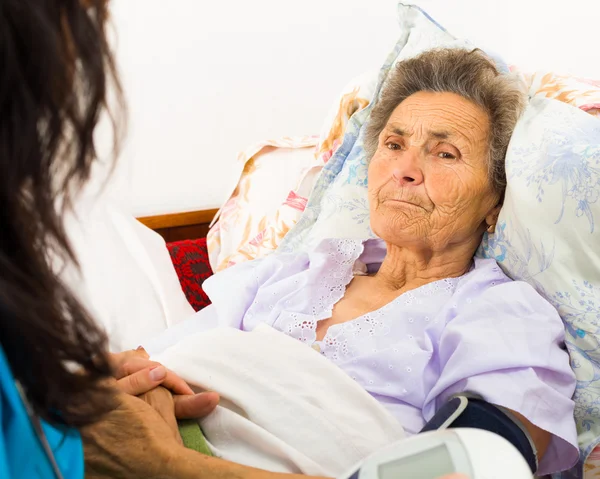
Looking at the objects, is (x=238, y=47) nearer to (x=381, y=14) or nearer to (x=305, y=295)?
(x=381, y=14)

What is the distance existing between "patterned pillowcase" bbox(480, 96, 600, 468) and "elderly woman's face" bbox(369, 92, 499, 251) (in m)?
0.08

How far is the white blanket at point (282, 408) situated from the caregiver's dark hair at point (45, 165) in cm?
45

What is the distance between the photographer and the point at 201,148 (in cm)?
242

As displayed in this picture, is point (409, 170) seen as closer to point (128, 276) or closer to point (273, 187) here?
point (273, 187)

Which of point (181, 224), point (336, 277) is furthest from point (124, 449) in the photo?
point (181, 224)

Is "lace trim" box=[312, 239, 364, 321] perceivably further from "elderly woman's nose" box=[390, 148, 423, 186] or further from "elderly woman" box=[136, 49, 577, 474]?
"elderly woman's nose" box=[390, 148, 423, 186]

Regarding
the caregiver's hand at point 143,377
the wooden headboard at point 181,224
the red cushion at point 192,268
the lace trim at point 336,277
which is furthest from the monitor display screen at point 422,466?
the wooden headboard at point 181,224

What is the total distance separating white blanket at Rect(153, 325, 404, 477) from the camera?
3.31 feet

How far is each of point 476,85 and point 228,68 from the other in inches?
48.1

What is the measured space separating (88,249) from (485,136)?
1069 millimetres

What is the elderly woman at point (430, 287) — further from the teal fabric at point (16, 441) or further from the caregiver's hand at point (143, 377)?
the teal fabric at point (16, 441)

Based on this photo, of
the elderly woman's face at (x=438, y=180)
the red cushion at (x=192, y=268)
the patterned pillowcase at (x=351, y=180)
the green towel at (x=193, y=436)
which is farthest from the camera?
the red cushion at (x=192, y=268)

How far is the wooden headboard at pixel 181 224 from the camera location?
83.5 inches

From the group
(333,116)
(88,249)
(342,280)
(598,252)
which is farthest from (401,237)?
(88,249)
